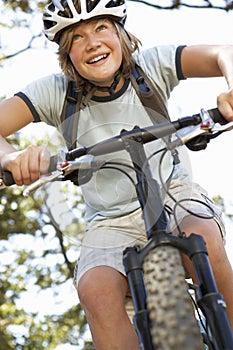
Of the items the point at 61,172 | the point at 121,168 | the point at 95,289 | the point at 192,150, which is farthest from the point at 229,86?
the point at 95,289

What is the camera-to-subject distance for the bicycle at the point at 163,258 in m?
2.27

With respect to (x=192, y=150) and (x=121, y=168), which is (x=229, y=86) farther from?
(x=121, y=168)

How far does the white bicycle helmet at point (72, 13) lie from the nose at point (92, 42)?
0.10 metres

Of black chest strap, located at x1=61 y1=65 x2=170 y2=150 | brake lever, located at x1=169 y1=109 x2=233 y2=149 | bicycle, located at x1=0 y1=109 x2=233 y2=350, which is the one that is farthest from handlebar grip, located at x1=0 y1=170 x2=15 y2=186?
brake lever, located at x1=169 y1=109 x2=233 y2=149

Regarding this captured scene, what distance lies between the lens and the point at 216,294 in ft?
7.75

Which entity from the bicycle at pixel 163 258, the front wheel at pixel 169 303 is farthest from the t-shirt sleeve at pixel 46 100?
the front wheel at pixel 169 303

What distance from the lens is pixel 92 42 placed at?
11.2 feet

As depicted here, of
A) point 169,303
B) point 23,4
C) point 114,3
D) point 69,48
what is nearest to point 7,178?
point 169,303

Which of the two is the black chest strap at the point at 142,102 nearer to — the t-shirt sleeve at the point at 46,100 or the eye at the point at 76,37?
the t-shirt sleeve at the point at 46,100

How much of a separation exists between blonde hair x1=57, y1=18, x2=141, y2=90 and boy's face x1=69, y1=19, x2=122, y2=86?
38 millimetres

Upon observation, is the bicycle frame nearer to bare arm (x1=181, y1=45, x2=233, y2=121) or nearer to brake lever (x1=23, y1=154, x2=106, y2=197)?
brake lever (x1=23, y1=154, x2=106, y2=197)

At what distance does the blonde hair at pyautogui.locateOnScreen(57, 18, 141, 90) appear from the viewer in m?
3.48

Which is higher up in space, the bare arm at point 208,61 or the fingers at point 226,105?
the bare arm at point 208,61

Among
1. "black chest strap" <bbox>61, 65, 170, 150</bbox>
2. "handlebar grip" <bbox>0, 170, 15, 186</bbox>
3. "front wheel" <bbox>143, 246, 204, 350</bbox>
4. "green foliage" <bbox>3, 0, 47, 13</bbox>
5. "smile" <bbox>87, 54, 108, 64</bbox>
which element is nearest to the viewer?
"front wheel" <bbox>143, 246, 204, 350</bbox>
